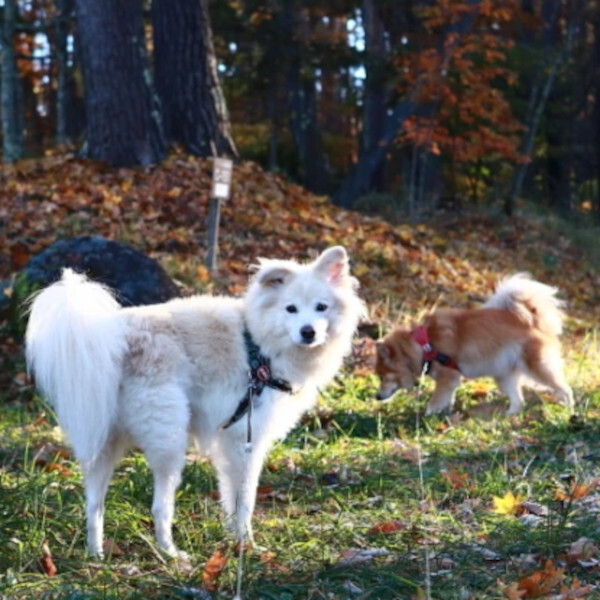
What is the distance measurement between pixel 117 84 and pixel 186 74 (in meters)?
1.43

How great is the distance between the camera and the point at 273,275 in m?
5.19

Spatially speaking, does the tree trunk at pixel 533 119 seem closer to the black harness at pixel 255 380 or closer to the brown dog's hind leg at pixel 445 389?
the brown dog's hind leg at pixel 445 389

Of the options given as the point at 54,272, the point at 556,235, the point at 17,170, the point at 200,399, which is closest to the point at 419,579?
the point at 200,399

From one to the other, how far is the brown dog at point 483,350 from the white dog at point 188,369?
9.32ft

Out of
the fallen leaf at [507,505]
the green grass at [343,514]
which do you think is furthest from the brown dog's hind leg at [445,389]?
the fallen leaf at [507,505]

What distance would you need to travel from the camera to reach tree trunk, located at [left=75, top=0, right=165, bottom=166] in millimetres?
12766

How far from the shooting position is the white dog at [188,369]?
4414mm

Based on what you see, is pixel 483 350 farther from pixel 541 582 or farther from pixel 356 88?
pixel 356 88

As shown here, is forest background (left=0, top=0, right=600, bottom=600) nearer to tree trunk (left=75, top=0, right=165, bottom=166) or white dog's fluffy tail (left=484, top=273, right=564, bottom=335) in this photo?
tree trunk (left=75, top=0, right=165, bottom=166)

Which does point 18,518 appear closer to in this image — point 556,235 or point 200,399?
point 200,399

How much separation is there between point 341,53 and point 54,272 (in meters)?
12.2

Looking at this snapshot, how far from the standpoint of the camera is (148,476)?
5500mm

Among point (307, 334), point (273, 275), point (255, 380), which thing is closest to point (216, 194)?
point (273, 275)

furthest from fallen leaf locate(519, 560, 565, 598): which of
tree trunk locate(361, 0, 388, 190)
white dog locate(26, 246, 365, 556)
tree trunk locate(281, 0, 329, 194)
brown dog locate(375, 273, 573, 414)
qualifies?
tree trunk locate(281, 0, 329, 194)
